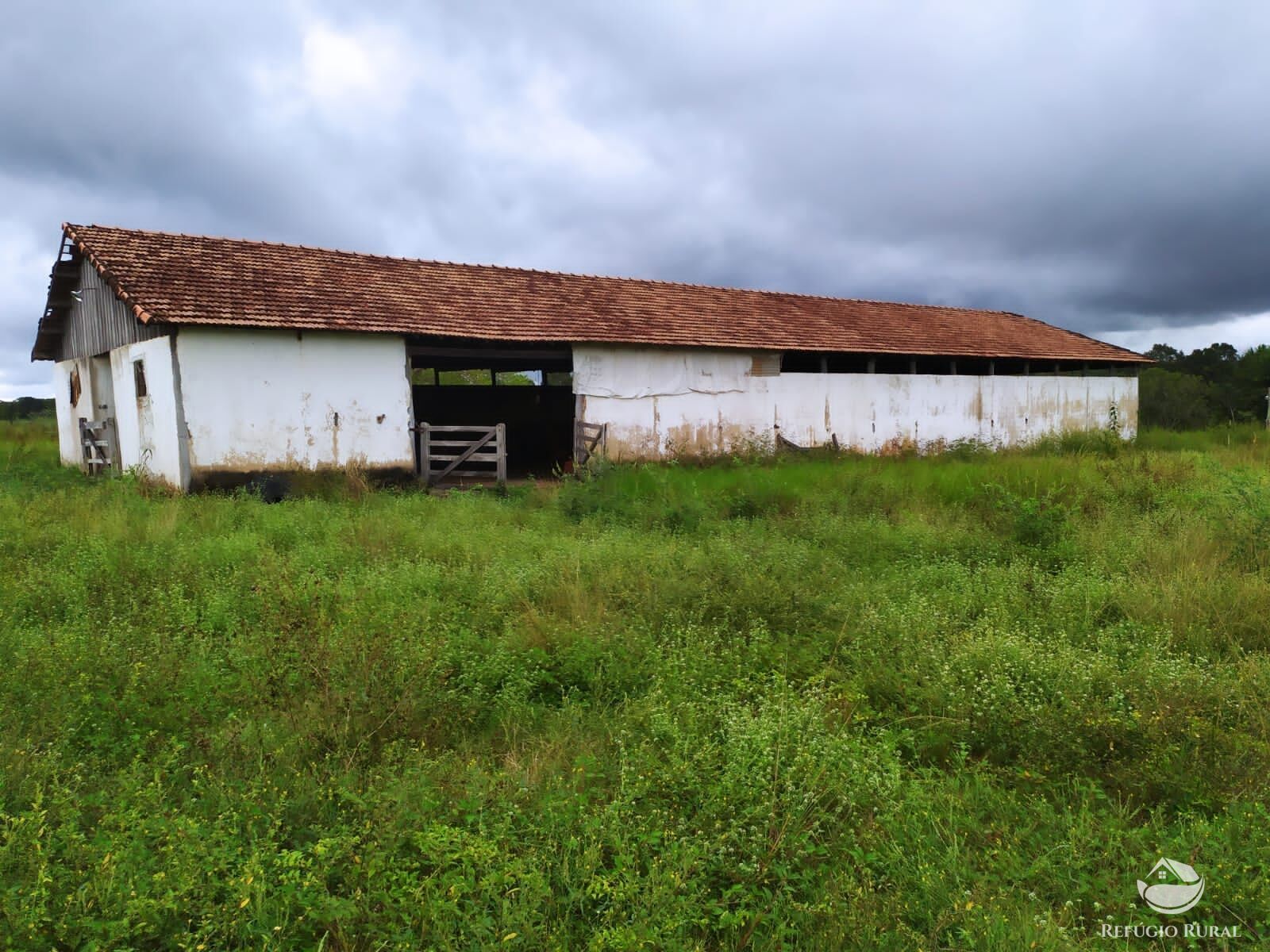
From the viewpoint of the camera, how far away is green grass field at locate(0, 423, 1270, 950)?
2475 mm

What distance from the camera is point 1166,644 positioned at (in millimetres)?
Result: 4449

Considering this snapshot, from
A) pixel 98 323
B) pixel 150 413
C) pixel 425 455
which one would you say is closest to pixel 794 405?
pixel 425 455

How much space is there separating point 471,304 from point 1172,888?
551 inches

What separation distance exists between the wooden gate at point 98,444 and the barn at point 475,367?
0.06 meters

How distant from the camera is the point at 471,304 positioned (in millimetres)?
14469

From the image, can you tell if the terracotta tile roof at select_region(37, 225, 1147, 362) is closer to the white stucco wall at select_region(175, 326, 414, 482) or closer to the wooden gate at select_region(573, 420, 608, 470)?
the white stucco wall at select_region(175, 326, 414, 482)

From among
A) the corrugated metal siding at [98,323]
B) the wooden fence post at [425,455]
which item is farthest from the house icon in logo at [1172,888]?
the corrugated metal siding at [98,323]

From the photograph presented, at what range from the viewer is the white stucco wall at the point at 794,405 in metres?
15.0

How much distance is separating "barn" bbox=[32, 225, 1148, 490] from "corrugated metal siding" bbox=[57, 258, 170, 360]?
0.22 ft

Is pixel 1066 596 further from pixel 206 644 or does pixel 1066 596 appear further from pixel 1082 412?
pixel 1082 412

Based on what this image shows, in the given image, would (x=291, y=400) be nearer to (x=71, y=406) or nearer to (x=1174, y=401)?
(x=71, y=406)

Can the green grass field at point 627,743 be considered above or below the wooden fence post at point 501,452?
below

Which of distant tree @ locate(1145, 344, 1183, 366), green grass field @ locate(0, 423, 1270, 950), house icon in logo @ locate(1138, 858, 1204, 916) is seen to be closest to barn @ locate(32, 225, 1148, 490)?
green grass field @ locate(0, 423, 1270, 950)

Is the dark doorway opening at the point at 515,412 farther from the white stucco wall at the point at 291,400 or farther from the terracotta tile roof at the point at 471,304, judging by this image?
the white stucco wall at the point at 291,400
